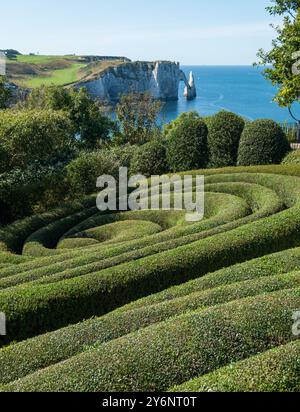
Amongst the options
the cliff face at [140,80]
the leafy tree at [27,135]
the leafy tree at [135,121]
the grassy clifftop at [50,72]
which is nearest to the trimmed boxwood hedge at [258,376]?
the leafy tree at [27,135]

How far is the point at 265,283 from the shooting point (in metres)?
11.6

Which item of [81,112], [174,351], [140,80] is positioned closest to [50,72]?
[140,80]

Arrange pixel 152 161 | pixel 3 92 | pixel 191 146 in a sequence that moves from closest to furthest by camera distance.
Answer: pixel 191 146
pixel 152 161
pixel 3 92

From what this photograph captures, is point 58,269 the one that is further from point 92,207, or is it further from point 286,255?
point 92,207

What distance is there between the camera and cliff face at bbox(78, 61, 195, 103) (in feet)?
517

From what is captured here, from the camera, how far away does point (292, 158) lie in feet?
93.0

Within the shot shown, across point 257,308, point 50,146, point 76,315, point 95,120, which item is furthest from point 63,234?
point 95,120

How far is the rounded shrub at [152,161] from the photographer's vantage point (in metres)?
31.7

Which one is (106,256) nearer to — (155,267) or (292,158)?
(155,267)

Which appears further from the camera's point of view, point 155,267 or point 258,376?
point 155,267

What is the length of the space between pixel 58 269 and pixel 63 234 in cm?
709

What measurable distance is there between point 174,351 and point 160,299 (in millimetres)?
4083

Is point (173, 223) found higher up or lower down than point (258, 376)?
lower down

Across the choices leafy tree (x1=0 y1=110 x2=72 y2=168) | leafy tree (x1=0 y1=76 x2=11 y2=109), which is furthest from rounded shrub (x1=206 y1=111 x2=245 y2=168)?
leafy tree (x1=0 y1=76 x2=11 y2=109)
